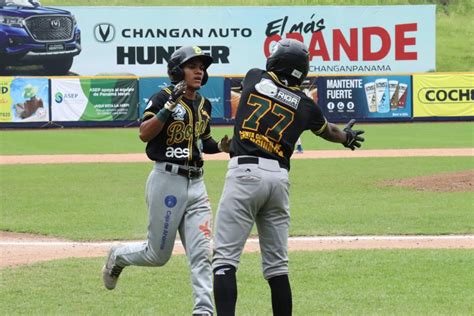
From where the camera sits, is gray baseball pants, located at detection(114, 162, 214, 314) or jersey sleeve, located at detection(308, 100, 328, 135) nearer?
jersey sleeve, located at detection(308, 100, 328, 135)

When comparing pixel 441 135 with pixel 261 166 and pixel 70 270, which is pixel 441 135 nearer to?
pixel 70 270

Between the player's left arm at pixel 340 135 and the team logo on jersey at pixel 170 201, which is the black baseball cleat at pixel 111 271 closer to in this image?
the team logo on jersey at pixel 170 201

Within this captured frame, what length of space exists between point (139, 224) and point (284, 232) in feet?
22.3

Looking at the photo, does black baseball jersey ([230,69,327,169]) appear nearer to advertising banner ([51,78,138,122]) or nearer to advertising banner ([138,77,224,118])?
advertising banner ([51,78,138,122])

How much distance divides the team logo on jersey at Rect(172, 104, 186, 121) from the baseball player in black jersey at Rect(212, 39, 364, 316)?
575 millimetres

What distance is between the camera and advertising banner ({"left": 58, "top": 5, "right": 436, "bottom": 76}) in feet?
157

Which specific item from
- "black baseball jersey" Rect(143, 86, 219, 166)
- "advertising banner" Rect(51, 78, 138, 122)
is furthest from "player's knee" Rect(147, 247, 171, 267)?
"advertising banner" Rect(51, 78, 138, 122)

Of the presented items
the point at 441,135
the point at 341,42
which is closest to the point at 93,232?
the point at 441,135

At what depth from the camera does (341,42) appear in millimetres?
49469

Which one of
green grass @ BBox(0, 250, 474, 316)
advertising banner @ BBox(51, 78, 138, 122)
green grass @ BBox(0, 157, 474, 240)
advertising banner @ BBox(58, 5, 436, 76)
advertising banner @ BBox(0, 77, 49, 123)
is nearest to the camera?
green grass @ BBox(0, 250, 474, 316)

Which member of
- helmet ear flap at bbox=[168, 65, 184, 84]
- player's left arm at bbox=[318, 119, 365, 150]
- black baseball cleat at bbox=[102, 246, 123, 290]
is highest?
helmet ear flap at bbox=[168, 65, 184, 84]

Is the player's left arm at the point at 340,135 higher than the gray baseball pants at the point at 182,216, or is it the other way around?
the player's left arm at the point at 340,135

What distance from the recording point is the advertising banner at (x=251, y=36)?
1889 inches

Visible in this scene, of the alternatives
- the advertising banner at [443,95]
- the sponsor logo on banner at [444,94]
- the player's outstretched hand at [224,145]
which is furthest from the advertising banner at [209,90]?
the player's outstretched hand at [224,145]
